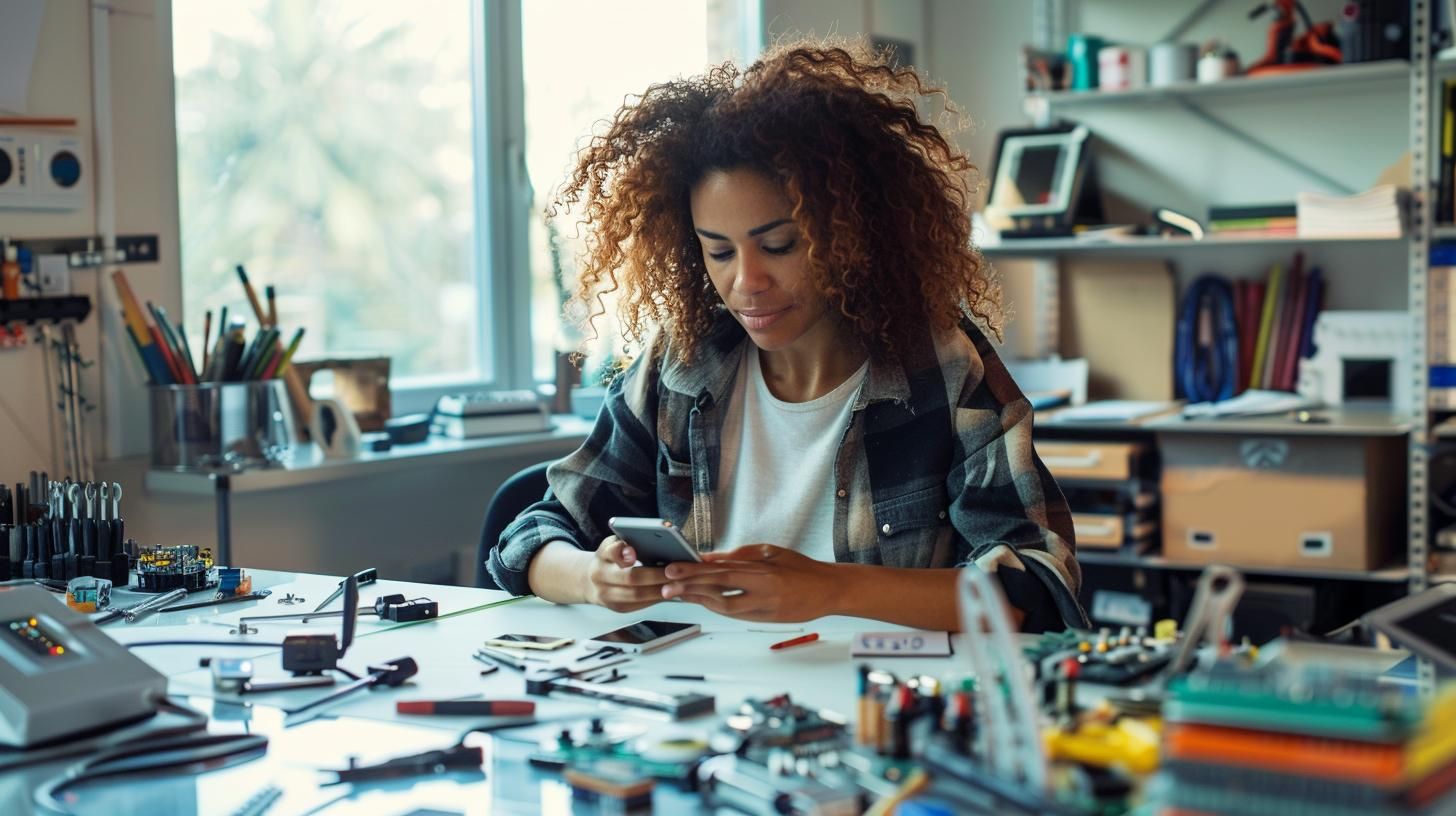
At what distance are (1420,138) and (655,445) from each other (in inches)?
79.9

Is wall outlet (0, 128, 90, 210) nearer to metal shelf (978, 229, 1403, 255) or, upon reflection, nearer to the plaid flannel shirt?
the plaid flannel shirt

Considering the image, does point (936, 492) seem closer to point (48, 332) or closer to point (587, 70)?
point (48, 332)

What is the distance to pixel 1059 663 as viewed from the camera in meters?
1.10

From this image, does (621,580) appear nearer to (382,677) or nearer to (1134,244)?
(382,677)

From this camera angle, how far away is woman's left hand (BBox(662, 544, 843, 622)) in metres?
1.44

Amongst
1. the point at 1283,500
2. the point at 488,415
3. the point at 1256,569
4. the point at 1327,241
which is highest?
the point at 1327,241

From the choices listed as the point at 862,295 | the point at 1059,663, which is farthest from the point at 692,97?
the point at 1059,663

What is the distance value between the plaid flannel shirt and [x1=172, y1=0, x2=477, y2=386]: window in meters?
1.10

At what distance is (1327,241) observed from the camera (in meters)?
3.38

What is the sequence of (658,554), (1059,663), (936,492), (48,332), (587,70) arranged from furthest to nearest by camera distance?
1. (587,70)
2. (48,332)
3. (936,492)
4. (658,554)
5. (1059,663)

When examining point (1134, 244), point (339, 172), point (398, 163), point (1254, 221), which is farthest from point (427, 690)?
point (1254, 221)

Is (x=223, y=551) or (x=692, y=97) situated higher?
(x=692, y=97)

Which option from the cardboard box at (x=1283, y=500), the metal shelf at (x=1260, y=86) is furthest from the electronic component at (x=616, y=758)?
the metal shelf at (x=1260, y=86)

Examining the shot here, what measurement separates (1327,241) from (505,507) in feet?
7.53
